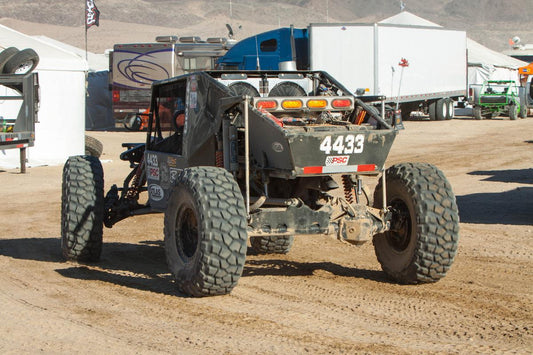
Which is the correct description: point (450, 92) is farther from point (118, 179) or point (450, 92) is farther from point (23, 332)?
point (23, 332)

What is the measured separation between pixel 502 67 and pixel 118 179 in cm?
3094

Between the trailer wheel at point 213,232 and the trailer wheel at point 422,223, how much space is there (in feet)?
4.94

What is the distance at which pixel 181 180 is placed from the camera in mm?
6812

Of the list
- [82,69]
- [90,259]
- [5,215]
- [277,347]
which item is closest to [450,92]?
[82,69]

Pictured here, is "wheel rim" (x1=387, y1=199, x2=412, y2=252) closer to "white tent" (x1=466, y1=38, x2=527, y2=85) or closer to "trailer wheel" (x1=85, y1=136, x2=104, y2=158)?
"trailer wheel" (x1=85, y1=136, x2=104, y2=158)

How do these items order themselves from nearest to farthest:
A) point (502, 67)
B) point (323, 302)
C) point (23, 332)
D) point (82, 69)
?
1. point (23, 332)
2. point (323, 302)
3. point (82, 69)
4. point (502, 67)

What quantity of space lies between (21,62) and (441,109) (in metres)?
19.9

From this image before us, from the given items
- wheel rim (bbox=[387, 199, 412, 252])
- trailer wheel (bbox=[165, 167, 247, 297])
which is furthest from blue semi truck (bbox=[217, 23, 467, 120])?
trailer wheel (bbox=[165, 167, 247, 297])

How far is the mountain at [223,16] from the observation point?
88.1 metres

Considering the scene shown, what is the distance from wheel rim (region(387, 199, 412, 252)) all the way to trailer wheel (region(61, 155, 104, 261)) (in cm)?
297

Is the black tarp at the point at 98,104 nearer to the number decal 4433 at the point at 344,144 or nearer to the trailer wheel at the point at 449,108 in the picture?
the trailer wheel at the point at 449,108

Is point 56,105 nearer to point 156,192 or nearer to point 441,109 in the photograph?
point 156,192

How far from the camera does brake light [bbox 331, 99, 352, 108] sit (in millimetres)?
7304

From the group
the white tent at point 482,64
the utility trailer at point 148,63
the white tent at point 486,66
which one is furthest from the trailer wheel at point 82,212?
the white tent at point 486,66
